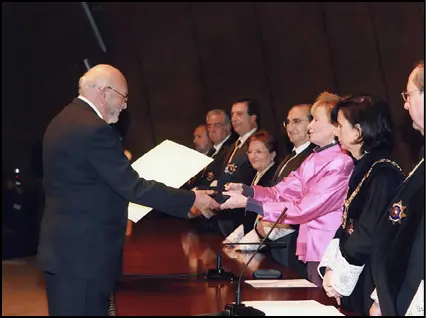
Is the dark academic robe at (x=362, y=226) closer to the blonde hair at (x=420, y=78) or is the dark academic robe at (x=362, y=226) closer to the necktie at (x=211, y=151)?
the blonde hair at (x=420, y=78)

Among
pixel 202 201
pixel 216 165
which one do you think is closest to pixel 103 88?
pixel 202 201

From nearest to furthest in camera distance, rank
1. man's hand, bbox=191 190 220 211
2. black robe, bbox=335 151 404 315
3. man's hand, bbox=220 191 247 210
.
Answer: black robe, bbox=335 151 404 315 < man's hand, bbox=191 190 220 211 < man's hand, bbox=220 191 247 210

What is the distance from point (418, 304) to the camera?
2.16 meters

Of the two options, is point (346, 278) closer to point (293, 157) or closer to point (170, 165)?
point (170, 165)

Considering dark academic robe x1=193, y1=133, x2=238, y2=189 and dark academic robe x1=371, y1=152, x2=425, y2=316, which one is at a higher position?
dark academic robe x1=193, y1=133, x2=238, y2=189

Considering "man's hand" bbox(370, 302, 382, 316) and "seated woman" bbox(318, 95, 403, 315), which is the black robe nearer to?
"seated woman" bbox(318, 95, 403, 315)

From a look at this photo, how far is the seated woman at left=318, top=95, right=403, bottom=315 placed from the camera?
99.7 inches

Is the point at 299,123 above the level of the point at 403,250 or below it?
above

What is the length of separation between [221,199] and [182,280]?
45 cm

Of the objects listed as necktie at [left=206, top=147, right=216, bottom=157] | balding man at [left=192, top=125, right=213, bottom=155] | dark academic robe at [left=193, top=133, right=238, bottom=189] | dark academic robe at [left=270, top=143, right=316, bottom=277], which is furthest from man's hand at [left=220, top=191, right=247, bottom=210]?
balding man at [left=192, top=125, right=213, bottom=155]

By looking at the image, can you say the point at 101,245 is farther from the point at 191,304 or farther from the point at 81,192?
the point at 191,304

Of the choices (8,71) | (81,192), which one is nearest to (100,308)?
(81,192)

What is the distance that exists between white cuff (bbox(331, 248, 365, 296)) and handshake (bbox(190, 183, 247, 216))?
71 cm

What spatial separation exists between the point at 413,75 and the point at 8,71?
689cm
